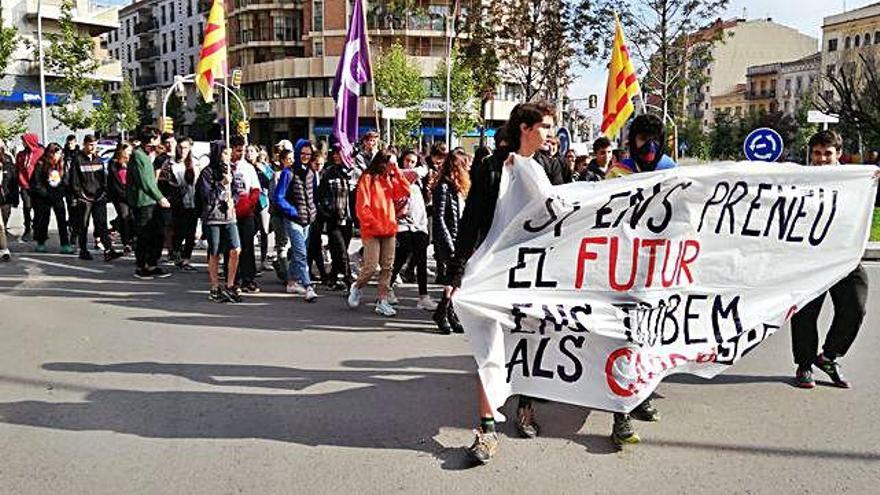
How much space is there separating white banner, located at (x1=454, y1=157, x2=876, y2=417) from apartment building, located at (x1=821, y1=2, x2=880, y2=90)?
78.3 metres

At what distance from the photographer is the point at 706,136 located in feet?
274

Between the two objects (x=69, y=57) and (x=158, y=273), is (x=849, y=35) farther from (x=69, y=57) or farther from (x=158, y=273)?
(x=158, y=273)

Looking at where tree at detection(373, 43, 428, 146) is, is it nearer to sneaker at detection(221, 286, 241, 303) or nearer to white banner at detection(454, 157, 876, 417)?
sneaker at detection(221, 286, 241, 303)

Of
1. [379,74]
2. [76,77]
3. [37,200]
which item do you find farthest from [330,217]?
[379,74]

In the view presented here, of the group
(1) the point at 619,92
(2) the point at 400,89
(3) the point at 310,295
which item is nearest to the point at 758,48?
(2) the point at 400,89

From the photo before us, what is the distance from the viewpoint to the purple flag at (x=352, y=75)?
11.5m

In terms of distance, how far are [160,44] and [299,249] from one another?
94.2 meters

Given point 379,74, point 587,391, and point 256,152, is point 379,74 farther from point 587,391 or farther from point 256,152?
point 587,391

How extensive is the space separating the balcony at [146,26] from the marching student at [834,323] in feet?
328

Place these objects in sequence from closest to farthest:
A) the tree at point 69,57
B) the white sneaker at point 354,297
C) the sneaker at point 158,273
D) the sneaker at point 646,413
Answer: the sneaker at point 646,413, the white sneaker at point 354,297, the sneaker at point 158,273, the tree at point 69,57

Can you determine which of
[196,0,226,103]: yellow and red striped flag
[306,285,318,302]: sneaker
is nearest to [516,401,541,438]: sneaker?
[306,285,318,302]: sneaker

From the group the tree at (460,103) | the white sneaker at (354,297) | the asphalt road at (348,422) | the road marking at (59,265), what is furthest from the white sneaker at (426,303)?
the tree at (460,103)

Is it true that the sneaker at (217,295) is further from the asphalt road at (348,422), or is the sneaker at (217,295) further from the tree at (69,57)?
the tree at (69,57)

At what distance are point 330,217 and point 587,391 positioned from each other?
17.8 feet
